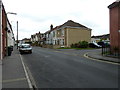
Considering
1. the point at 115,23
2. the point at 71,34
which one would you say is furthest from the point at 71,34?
the point at 115,23

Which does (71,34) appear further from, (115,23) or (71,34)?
(115,23)

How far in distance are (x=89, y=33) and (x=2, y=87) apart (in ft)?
144

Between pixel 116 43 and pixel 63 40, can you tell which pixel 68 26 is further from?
pixel 116 43

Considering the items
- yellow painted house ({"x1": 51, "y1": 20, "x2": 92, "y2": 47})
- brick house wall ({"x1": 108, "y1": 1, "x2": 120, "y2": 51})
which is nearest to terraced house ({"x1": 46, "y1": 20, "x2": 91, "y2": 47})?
yellow painted house ({"x1": 51, "y1": 20, "x2": 92, "y2": 47})

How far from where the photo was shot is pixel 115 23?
17.1 m

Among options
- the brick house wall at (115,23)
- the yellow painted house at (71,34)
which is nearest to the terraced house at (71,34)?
the yellow painted house at (71,34)

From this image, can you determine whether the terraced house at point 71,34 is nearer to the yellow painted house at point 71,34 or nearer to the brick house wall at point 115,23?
the yellow painted house at point 71,34

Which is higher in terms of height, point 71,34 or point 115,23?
point 71,34

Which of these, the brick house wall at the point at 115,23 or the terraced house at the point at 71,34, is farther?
the terraced house at the point at 71,34

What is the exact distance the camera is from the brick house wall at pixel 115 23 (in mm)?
16655

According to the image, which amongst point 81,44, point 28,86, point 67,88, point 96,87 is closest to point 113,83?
point 96,87

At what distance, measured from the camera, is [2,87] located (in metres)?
5.68

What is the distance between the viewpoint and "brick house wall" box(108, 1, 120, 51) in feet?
54.6

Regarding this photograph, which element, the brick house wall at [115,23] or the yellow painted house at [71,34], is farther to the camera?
the yellow painted house at [71,34]
